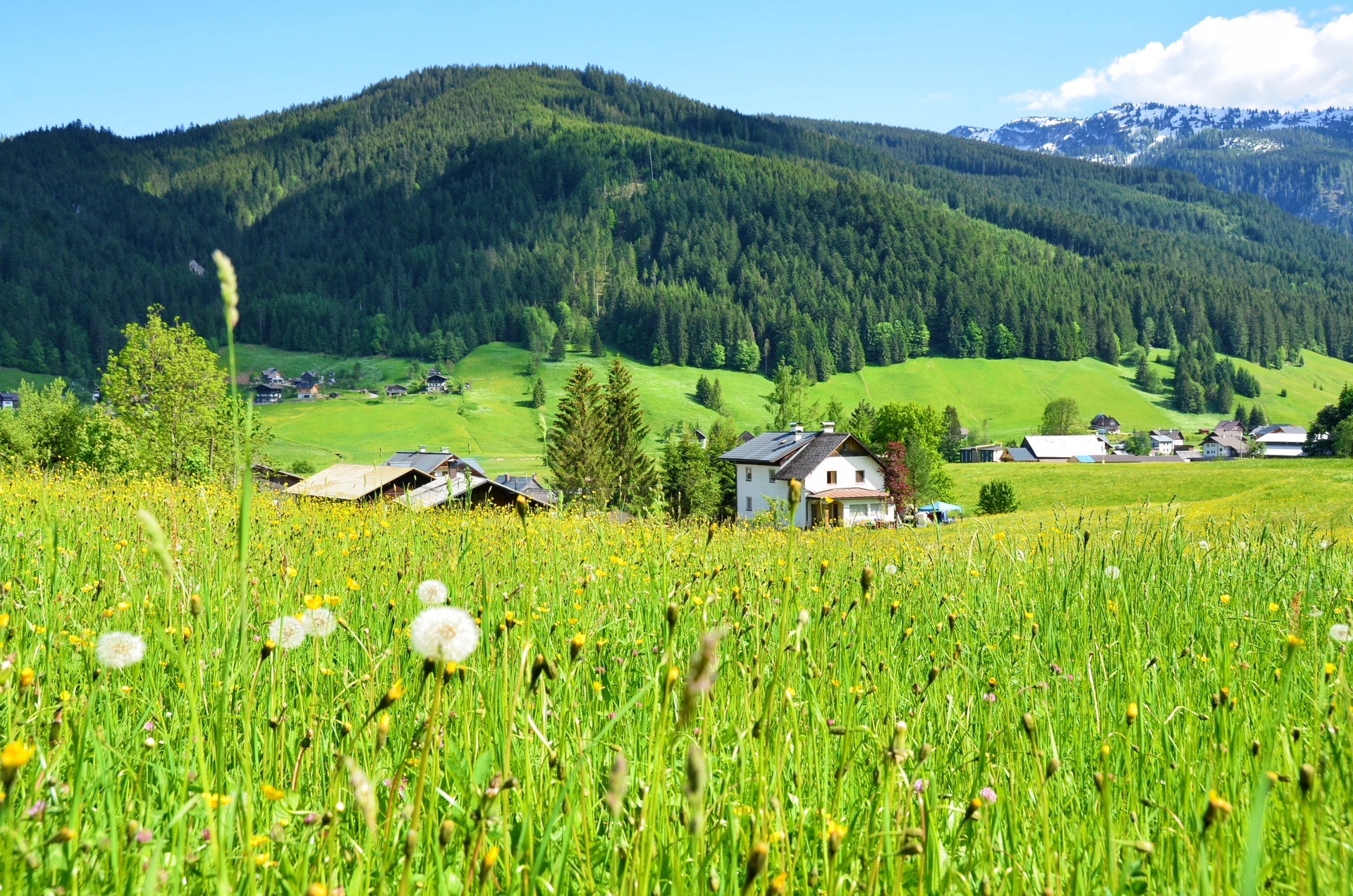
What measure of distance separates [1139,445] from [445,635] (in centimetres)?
15574

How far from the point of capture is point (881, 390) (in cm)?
17062

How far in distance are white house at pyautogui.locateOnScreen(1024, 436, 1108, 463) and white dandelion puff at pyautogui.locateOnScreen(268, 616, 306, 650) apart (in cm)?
14040

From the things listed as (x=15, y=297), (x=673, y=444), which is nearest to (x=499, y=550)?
(x=673, y=444)

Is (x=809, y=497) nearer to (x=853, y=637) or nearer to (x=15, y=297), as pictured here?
(x=853, y=637)

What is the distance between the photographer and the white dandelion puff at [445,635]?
126cm

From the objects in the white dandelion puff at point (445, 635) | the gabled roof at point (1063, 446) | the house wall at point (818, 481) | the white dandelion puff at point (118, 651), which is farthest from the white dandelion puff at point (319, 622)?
the gabled roof at point (1063, 446)

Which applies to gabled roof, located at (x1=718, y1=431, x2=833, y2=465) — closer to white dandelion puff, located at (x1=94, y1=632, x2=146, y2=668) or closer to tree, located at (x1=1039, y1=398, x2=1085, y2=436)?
white dandelion puff, located at (x1=94, y1=632, x2=146, y2=668)

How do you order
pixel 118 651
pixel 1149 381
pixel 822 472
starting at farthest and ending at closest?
pixel 1149 381, pixel 822 472, pixel 118 651

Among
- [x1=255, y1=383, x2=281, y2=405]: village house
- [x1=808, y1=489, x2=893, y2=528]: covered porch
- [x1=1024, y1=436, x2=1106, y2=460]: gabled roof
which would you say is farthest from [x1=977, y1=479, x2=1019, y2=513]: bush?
[x1=255, y1=383, x2=281, y2=405]: village house

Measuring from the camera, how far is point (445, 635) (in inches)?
52.4

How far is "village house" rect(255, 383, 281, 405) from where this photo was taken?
522ft

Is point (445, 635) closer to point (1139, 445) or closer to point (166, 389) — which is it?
point (166, 389)

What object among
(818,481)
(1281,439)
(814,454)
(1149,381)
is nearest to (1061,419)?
(1281,439)

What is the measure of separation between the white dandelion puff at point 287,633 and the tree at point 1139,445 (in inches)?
6033
